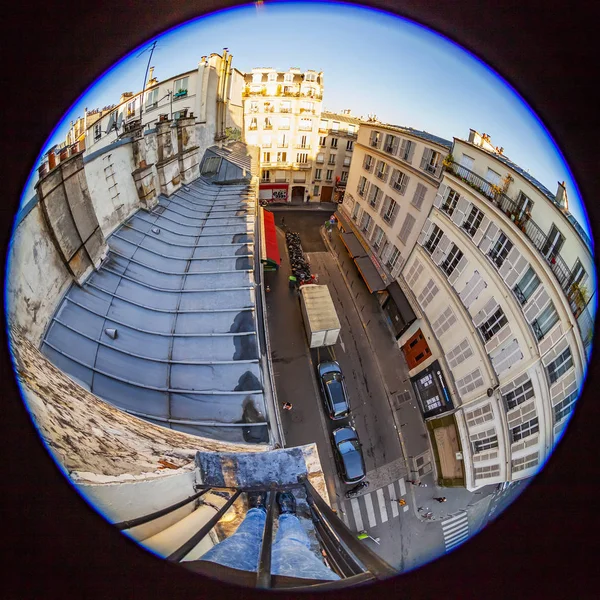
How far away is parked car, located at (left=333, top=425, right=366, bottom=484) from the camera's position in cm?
670

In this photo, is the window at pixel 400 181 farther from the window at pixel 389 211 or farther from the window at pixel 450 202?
the window at pixel 450 202

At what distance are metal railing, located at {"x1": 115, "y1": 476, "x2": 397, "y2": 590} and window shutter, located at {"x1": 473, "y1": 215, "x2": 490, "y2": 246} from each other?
5.08 metres

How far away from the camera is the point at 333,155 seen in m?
15.0

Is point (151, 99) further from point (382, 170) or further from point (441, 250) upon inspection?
point (382, 170)

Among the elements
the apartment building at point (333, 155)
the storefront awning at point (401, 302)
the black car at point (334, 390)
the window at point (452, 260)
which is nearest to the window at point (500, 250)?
the window at point (452, 260)

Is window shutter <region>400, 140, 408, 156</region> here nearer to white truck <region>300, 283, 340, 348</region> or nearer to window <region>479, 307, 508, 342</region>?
white truck <region>300, 283, 340, 348</region>

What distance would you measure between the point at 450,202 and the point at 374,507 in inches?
287

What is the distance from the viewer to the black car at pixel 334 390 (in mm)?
7602

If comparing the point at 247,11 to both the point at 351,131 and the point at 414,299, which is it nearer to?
the point at 414,299

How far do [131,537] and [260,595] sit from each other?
771mm

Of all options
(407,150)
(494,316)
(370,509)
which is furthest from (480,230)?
(370,509)

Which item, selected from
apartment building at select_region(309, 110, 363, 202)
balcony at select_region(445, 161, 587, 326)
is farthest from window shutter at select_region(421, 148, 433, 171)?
apartment building at select_region(309, 110, 363, 202)

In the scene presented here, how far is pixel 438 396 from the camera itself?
6.75m

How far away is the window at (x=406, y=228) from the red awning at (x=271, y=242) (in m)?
4.91
